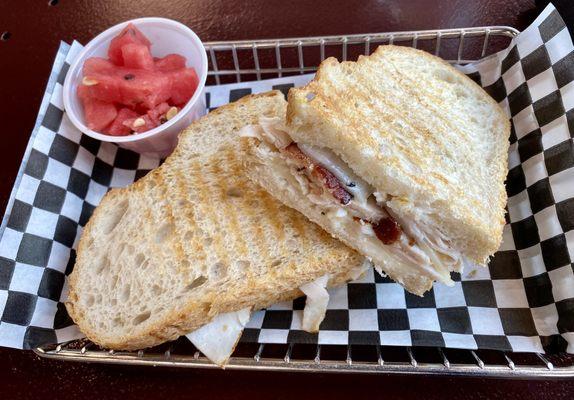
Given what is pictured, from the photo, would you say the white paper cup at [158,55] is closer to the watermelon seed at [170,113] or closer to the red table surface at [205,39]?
the watermelon seed at [170,113]

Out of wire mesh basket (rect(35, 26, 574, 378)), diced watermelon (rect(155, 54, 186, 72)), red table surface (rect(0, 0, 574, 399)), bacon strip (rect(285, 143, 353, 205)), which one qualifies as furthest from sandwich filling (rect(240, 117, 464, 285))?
diced watermelon (rect(155, 54, 186, 72))

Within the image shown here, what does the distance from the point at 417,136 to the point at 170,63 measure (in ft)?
3.76

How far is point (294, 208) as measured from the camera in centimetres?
176

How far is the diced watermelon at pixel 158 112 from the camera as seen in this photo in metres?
2.08

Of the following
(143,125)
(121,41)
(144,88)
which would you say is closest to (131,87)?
(144,88)

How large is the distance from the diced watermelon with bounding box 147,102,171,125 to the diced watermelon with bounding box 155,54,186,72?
18 centimetres

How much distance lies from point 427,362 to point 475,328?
209 millimetres

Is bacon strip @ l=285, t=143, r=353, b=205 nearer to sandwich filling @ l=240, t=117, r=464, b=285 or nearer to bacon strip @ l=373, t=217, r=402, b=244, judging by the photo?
sandwich filling @ l=240, t=117, r=464, b=285

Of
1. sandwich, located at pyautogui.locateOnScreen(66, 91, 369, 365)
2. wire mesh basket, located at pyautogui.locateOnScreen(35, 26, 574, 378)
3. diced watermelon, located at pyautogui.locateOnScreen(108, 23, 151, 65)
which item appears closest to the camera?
wire mesh basket, located at pyautogui.locateOnScreen(35, 26, 574, 378)

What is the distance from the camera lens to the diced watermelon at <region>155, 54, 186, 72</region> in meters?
2.17

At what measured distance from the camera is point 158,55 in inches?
93.8

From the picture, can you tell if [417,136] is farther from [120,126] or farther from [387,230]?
[120,126]

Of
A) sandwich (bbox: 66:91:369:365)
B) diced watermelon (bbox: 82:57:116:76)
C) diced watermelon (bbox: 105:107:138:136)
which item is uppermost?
diced watermelon (bbox: 82:57:116:76)

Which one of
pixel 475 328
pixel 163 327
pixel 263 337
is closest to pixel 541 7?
pixel 475 328
